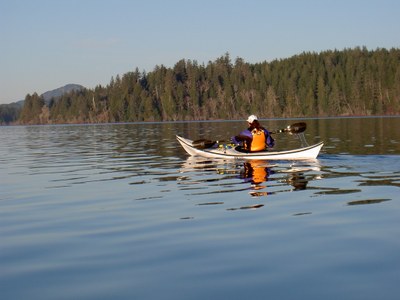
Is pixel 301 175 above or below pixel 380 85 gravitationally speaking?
below

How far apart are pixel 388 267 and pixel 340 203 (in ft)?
15.8

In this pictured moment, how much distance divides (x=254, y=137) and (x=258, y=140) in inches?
10.1

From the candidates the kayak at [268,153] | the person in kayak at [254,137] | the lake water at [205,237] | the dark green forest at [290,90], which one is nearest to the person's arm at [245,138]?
the person in kayak at [254,137]

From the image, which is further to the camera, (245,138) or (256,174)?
(245,138)

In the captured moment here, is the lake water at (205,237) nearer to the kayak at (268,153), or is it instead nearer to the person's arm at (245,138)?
the kayak at (268,153)

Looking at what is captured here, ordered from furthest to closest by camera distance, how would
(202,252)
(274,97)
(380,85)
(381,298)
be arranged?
(274,97) < (380,85) < (202,252) < (381,298)

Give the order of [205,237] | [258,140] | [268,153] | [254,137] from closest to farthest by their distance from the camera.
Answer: [205,237]
[268,153]
[254,137]
[258,140]

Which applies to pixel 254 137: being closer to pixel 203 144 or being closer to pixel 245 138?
pixel 245 138

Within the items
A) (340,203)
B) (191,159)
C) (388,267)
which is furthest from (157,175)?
(388,267)

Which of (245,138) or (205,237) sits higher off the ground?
(245,138)

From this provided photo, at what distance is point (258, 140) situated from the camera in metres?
21.8

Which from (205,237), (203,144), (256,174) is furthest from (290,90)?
(205,237)

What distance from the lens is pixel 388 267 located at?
22.5 feet

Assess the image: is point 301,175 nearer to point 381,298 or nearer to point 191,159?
point 191,159
